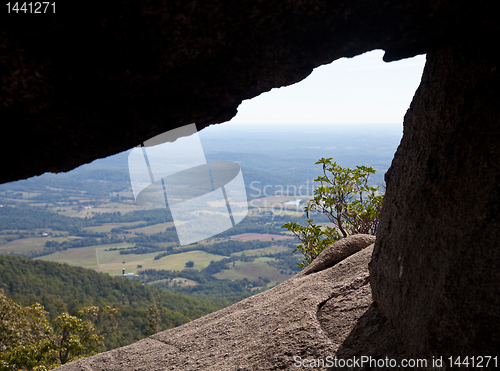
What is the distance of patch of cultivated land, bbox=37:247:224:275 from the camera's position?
119 meters

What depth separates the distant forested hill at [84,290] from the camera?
54.9 m

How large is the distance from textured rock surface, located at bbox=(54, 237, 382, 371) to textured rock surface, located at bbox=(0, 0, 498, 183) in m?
3.43

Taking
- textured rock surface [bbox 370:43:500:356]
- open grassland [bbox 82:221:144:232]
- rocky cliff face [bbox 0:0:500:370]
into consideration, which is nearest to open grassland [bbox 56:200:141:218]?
open grassland [bbox 82:221:144:232]

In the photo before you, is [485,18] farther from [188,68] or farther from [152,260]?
[152,260]

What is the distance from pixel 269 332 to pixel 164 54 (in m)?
4.39

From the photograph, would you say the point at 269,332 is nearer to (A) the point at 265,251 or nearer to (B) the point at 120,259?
(B) the point at 120,259

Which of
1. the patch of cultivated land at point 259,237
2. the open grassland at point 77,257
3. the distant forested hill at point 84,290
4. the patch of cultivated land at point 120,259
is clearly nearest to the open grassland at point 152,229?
the patch of cultivated land at point 120,259

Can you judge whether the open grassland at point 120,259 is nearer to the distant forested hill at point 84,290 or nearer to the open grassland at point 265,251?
the open grassland at point 265,251

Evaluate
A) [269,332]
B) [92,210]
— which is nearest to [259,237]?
[92,210]

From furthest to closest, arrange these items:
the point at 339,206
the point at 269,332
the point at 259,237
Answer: the point at 259,237
the point at 339,206
the point at 269,332

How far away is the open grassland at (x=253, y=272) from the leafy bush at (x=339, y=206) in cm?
9365

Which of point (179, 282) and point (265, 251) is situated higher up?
point (265, 251)

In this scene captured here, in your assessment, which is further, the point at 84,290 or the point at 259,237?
the point at 259,237

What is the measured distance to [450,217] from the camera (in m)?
3.47
